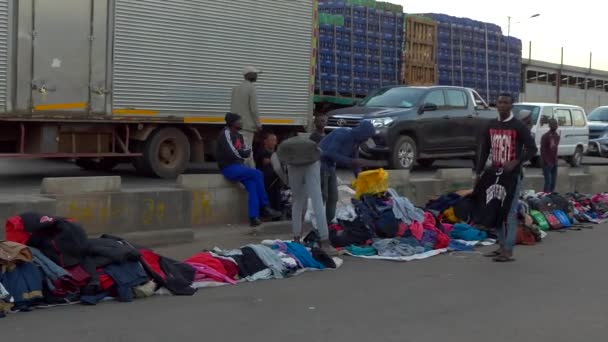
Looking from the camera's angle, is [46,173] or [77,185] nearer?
[77,185]

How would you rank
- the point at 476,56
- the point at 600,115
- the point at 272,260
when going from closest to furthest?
1. the point at 272,260
2. the point at 476,56
3. the point at 600,115

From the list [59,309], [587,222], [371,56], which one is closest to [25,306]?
[59,309]

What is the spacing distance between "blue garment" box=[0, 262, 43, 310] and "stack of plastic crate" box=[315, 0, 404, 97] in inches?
562

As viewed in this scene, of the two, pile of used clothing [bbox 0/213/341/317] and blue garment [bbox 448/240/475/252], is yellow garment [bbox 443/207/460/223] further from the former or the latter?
pile of used clothing [bbox 0/213/341/317]

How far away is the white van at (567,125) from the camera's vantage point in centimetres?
2170

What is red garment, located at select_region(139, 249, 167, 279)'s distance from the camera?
7.12 meters

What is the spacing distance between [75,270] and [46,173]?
948 centimetres

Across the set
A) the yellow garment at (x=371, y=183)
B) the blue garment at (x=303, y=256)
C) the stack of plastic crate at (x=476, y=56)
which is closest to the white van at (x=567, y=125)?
the stack of plastic crate at (x=476, y=56)

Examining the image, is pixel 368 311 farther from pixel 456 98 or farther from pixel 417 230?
pixel 456 98

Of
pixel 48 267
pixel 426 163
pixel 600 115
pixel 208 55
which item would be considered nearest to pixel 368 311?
pixel 48 267

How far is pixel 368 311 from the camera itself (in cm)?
661

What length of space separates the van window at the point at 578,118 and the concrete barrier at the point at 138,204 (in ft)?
48.2

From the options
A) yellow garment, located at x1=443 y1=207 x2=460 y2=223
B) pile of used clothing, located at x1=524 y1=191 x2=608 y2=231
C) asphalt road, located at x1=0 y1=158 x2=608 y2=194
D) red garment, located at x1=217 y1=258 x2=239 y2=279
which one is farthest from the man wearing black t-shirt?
asphalt road, located at x1=0 y1=158 x2=608 y2=194

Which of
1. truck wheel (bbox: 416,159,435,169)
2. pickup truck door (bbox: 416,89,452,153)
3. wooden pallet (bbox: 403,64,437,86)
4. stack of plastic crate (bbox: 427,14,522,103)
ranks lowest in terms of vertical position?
truck wheel (bbox: 416,159,435,169)
